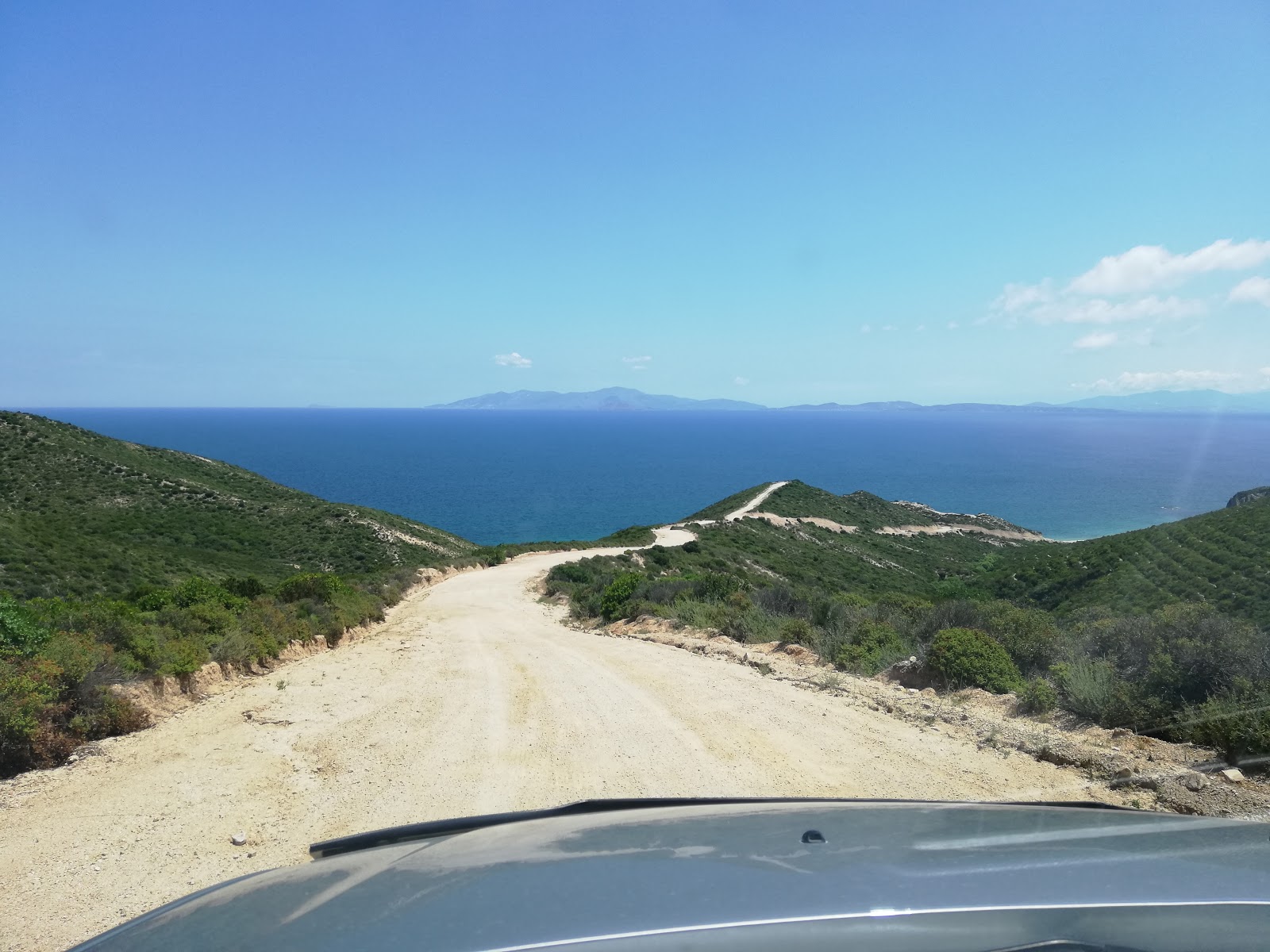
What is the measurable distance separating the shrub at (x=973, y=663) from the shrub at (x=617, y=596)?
8622 millimetres

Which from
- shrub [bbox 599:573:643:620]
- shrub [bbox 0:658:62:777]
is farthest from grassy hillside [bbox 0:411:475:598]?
shrub [bbox 0:658:62:777]

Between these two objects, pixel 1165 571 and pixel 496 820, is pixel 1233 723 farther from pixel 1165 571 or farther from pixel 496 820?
pixel 1165 571

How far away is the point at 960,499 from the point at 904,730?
11893 centimetres

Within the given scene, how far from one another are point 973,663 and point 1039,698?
1057 millimetres

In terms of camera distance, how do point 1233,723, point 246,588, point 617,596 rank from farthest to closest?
point 617,596
point 246,588
point 1233,723

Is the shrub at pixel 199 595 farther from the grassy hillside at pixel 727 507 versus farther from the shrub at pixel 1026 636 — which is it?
the grassy hillside at pixel 727 507

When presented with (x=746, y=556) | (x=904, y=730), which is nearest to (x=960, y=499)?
(x=746, y=556)

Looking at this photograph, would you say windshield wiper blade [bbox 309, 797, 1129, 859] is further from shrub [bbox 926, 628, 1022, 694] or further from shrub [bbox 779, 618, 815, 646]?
shrub [bbox 779, 618, 815, 646]

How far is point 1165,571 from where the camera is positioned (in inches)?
928

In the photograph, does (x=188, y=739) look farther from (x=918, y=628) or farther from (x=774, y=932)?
(x=918, y=628)

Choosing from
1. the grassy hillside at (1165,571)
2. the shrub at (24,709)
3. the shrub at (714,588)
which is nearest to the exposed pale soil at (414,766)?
the shrub at (24,709)

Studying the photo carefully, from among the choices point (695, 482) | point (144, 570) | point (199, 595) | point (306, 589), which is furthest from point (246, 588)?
point (695, 482)

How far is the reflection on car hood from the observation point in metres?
1.68

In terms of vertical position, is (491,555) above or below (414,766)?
below
